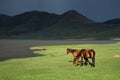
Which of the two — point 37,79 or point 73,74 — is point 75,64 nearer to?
point 73,74

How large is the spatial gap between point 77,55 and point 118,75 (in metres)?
5.72

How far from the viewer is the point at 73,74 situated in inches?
799

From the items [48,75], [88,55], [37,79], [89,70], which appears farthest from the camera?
[88,55]

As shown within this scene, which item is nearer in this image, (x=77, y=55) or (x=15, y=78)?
(x=15, y=78)

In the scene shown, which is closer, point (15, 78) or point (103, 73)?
point (15, 78)

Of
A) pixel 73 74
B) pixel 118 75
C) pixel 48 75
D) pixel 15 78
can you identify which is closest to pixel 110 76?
pixel 118 75

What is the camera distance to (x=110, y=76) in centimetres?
1928

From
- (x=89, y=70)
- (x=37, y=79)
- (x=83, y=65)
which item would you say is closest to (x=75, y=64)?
(x=83, y=65)

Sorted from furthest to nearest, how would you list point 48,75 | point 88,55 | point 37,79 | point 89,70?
point 88,55 → point 89,70 → point 48,75 → point 37,79

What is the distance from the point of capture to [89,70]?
2216 cm

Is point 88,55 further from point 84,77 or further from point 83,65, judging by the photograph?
point 84,77

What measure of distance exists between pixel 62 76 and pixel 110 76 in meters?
2.83

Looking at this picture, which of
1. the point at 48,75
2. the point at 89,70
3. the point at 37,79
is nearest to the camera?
the point at 37,79

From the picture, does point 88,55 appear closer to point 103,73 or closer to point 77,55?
point 77,55
